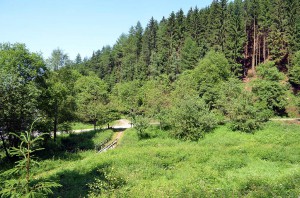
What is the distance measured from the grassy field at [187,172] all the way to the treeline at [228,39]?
35761 mm

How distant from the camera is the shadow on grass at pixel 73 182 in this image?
624 inches

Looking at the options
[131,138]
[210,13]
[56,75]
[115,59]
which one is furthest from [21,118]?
[115,59]

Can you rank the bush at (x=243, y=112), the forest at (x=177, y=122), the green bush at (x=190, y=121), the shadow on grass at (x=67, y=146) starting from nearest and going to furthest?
the forest at (x=177, y=122) → the shadow on grass at (x=67, y=146) → the green bush at (x=190, y=121) → the bush at (x=243, y=112)

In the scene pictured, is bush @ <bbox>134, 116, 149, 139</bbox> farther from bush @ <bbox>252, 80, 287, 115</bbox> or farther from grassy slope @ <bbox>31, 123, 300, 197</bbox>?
bush @ <bbox>252, 80, 287, 115</bbox>

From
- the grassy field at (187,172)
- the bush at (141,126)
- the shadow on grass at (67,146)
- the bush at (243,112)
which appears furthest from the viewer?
the bush at (141,126)

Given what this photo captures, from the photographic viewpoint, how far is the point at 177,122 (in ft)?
113

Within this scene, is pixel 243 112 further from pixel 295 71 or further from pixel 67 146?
pixel 295 71

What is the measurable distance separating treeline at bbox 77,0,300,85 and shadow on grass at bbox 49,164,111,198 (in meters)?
47.5

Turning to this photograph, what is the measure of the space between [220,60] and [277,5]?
26.0 m

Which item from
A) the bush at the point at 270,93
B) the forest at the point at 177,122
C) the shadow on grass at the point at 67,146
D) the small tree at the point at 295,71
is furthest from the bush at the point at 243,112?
the shadow on grass at the point at 67,146

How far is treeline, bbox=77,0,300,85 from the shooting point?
60406 millimetres

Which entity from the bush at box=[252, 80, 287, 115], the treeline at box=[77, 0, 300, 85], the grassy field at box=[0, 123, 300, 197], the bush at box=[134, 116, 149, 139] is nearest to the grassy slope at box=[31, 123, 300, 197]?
the grassy field at box=[0, 123, 300, 197]

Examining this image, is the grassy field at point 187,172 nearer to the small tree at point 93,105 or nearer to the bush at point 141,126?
the bush at point 141,126

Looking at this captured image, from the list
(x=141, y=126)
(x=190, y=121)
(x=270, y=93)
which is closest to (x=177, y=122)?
(x=190, y=121)
